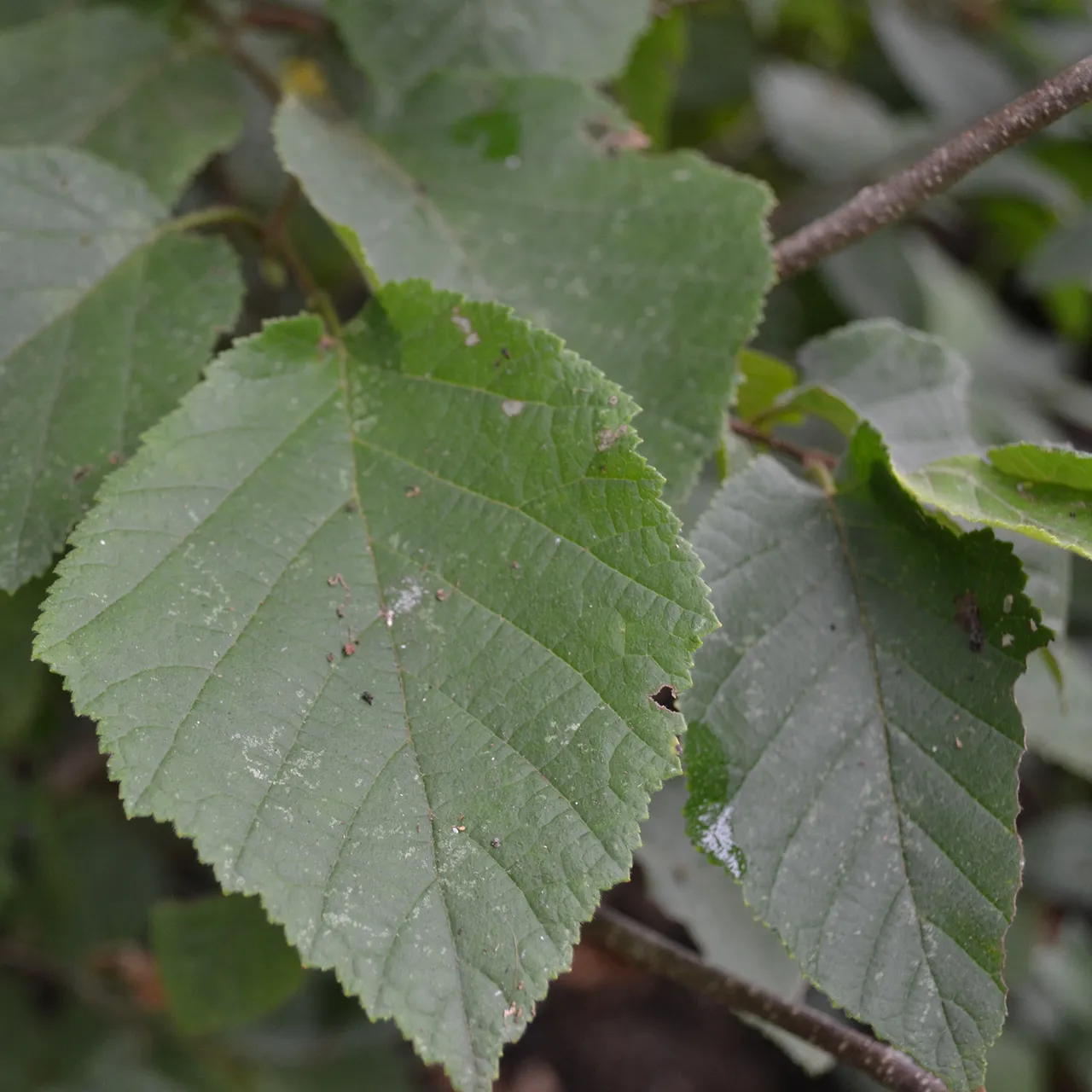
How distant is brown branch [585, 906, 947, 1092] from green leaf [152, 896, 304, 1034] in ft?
1.60

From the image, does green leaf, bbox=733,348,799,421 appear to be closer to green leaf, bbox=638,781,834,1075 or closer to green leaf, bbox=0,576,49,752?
green leaf, bbox=638,781,834,1075

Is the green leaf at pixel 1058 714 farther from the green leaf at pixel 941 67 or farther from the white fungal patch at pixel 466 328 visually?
the green leaf at pixel 941 67

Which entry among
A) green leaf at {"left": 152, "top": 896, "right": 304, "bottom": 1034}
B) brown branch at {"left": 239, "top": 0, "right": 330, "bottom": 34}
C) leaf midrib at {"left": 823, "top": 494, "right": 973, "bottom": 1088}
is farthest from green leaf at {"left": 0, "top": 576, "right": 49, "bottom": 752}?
leaf midrib at {"left": 823, "top": 494, "right": 973, "bottom": 1088}

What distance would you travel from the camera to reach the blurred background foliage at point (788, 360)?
6.83ft

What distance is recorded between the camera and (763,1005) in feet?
3.64

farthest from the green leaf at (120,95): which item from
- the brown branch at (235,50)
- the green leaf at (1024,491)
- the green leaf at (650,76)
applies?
the green leaf at (1024,491)

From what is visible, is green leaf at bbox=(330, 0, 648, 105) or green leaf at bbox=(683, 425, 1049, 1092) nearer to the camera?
green leaf at bbox=(683, 425, 1049, 1092)

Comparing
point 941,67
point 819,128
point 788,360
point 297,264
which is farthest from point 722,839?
point 941,67

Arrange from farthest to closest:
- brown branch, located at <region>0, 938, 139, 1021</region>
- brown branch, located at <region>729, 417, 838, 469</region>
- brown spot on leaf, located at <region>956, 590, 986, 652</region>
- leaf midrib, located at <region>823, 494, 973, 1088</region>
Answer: brown branch, located at <region>0, 938, 139, 1021</region> < brown branch, located at <region>729, 417, 838, 469</region> < brown spot on leaf, located at <region>956, 590, 986, 652</region> < leaf midrib, located at <region>823, 494, 973, 1088</region>

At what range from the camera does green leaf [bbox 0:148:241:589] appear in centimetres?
101

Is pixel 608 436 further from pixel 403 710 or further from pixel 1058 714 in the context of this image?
pixel 1058 714

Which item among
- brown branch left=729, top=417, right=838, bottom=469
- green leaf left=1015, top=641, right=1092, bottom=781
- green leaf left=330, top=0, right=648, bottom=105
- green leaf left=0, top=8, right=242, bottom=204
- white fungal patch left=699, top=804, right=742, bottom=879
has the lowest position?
green leaf left=1015, top=641, right=1092, bottom=781

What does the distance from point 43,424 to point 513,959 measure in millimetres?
717

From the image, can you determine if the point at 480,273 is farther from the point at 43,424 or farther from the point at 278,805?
the point at 278,805
